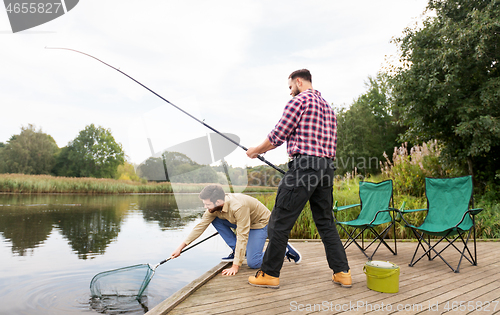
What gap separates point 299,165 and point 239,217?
2.50ft

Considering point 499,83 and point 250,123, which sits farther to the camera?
point 250,123

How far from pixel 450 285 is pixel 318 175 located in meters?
1.31

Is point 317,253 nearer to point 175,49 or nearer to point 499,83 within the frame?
point 499,83

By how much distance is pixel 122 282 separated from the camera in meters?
2.93

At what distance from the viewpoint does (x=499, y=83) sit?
6.14 m

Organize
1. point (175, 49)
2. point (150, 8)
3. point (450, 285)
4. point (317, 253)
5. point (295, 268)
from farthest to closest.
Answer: point (175, 49)
point (150, 8)
point (317, 253)
point (295, 268)
point (450, 285)

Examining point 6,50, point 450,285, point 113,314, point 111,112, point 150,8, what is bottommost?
point 113,314

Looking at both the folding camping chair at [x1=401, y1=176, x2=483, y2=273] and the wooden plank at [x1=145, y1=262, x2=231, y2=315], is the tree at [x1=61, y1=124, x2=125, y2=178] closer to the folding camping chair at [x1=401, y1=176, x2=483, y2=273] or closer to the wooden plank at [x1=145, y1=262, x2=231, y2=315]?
the wooden plank at [x1=145, y1=262, x2=231, y2=315]

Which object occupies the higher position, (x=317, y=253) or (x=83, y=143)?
(x=83, y=143)

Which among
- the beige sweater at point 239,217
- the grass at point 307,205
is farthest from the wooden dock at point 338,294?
the grass at point 307,205

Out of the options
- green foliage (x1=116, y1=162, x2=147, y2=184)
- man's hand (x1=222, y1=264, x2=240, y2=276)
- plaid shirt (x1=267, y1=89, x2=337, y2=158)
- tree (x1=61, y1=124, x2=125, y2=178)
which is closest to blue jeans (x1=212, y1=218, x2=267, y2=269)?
man's hand (x1=222, y1=264, x2=240, y2=276)

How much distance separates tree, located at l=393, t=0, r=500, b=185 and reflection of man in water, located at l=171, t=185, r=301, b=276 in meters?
5.43

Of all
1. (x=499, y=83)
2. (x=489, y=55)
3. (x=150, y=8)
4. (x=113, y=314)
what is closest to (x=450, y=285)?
(x=113, y=314)

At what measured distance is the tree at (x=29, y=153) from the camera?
20.8 meters
